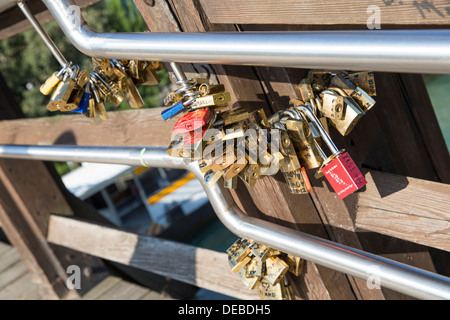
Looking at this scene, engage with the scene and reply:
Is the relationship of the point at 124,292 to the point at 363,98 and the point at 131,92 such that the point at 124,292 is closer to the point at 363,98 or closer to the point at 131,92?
the point at 131,92

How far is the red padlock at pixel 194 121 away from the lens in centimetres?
95

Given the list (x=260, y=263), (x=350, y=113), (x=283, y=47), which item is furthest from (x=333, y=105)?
(x=260, y=263)

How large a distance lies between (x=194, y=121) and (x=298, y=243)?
14.4 inches

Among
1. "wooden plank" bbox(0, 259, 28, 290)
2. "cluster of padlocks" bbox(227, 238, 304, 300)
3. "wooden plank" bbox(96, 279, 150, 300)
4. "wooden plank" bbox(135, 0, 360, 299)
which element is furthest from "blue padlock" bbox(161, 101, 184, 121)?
"wooden plank" bbox(0, 259, 28, 290)

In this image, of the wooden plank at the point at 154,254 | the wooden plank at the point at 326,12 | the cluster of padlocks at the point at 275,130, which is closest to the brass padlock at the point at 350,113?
the cluster of padlocks at the point at 275,130

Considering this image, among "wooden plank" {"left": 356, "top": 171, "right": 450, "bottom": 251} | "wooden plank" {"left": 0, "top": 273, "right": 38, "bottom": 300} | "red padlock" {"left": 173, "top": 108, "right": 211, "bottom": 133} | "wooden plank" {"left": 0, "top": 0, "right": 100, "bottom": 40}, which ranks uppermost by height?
"wooden plank" {"left": 0, "top": 0, "right": 100, "bottom": 40}

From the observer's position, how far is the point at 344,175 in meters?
0.95

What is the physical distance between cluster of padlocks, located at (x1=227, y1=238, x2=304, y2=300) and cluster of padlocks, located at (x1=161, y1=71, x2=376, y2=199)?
342mm

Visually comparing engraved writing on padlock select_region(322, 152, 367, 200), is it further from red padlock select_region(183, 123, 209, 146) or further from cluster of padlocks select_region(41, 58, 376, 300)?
red padlock select_region(183, 123, 209, 146)

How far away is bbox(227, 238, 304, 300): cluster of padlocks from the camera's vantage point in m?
1.32

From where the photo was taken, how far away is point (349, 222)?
126 centimetres

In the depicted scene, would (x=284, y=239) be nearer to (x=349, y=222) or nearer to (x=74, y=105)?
(x=349, y=222)

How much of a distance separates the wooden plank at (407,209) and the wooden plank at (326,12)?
16.8 inches

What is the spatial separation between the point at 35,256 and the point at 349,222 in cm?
219
